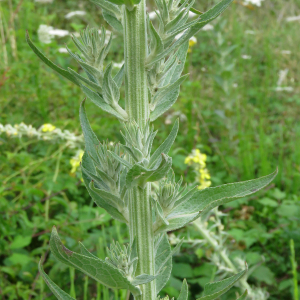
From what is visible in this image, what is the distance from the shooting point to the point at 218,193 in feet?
3.14

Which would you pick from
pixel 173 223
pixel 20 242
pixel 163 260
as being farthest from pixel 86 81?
pixel 20 242

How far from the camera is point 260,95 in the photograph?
4.02 meters

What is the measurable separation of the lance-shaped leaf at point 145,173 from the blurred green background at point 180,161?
80cm

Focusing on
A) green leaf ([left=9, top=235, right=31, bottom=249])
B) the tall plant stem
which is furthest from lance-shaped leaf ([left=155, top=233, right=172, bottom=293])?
green leaf ([left=9, top=235, right=31, bottom=249])

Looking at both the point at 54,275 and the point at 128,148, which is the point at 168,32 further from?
the point at 54,275

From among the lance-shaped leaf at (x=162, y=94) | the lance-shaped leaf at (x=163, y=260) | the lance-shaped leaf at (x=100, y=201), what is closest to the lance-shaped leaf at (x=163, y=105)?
the lance-shaped leaf at (x=162, y=94)

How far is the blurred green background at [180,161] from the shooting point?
76.5 inches

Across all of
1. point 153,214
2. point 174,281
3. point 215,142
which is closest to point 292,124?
point 215,142

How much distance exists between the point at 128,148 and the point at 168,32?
33cm

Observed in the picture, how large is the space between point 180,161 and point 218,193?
1.64 metres

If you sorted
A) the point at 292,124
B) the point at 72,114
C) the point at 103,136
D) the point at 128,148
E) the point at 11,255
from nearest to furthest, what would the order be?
the point at 128,148
the point at 11,255
the point at 103,136
the point at 72,114
the point at 292,124

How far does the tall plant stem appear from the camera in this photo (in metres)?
0.90

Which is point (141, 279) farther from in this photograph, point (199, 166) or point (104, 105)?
point (199, 166)

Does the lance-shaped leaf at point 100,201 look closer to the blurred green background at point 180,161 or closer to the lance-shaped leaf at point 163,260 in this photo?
the lance-shaped leaf at point 163,260
